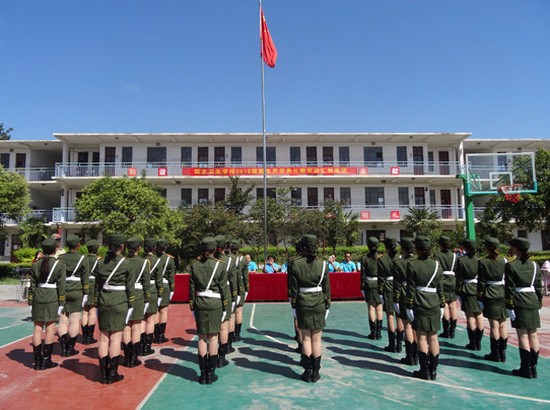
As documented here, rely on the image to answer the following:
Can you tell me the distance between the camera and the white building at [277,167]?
30.5 m

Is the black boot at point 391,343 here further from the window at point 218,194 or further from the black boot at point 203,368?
Answer: the window at point 218,194

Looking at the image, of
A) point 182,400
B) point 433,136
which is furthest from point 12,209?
point 433,136

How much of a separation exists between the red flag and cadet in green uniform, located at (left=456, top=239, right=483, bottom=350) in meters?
15.8

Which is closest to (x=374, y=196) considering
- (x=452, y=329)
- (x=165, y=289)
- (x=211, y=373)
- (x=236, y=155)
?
(x=236, y=155)

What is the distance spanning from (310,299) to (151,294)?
10.3ft

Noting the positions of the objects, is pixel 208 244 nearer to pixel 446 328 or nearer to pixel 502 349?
pixel 502 349

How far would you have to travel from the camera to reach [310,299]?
5.60 m

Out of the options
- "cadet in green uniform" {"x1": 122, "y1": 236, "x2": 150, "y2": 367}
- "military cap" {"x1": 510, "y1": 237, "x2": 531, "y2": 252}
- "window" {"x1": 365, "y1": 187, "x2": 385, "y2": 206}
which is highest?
"window" {"x1": 365, "y1": 187, "x2": 385, "y2": 206}

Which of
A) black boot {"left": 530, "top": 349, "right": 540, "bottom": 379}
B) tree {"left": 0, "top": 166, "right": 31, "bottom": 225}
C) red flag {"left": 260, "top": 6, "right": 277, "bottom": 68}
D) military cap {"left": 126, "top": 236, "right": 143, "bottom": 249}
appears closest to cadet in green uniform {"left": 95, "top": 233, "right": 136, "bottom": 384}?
military cap {"left": 126, "top": 236, "right": 143, "bottom": 249}

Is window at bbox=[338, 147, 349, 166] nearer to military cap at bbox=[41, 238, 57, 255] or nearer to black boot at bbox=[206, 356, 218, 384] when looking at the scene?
military cap at bbox=[41, 238, 57, 255]

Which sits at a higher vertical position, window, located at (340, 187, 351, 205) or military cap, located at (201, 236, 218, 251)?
window, located at (340, 187, 351, 205)

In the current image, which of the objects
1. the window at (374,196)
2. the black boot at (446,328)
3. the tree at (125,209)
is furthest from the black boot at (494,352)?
the window at (374,196)

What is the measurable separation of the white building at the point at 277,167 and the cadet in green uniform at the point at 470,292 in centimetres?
2292

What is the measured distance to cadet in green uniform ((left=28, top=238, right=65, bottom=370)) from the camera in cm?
617
